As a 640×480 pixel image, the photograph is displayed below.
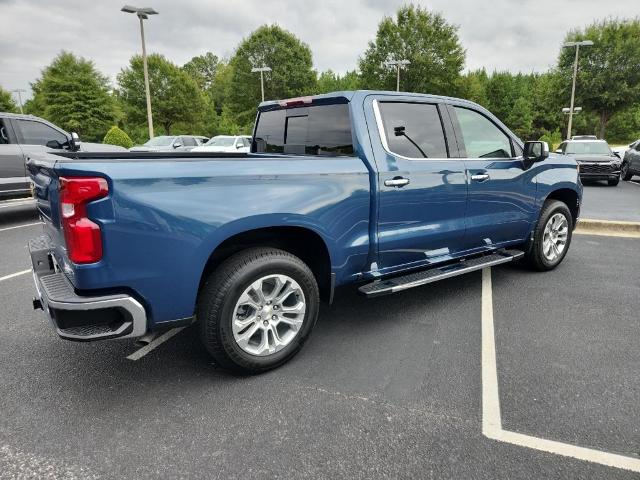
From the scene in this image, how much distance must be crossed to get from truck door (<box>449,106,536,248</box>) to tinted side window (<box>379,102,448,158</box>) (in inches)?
10.9

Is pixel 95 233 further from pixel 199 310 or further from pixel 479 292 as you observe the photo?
pixel 479 292

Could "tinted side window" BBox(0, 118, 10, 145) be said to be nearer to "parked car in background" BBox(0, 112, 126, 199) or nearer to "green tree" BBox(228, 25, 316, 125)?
"parked car in background" BBox(0, 112, 126, 199)

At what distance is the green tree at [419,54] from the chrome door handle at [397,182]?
3959 cm

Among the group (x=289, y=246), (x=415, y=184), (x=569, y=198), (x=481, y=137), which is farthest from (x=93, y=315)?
(x=569, y=198)

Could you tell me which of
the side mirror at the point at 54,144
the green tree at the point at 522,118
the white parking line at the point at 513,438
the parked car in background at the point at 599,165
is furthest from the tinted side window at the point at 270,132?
the green tree at the point at 522,118

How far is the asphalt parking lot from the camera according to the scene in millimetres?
2166

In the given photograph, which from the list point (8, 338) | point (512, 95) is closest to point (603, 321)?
point (8, 338)

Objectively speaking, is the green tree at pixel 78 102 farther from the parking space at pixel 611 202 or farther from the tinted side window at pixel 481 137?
the tinted side window at pixel 481 137

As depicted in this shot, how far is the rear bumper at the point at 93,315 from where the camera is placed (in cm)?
228

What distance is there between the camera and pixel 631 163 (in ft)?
51.0

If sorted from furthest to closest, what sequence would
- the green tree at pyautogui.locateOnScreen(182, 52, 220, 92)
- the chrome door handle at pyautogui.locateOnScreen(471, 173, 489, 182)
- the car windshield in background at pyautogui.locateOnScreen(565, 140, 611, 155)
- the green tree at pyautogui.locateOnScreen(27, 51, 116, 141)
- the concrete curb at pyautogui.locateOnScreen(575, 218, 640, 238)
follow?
the green tree at pyautogui.locateOnScreen(182, 52, 220, 92)
the green tree at pyautogui.locateOnScreen(27, 51, 116, 141)
the car windshield in background at pyautogui.locateOnScreen(565, 140, 611, 155)
the concrete curb at pyautogui.locateOnScreen(575, 218, 640, 238)
the chrome door handle at pyautogui.locateOnScreen(471, 173, 489, 182)

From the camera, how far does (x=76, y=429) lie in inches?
94.7

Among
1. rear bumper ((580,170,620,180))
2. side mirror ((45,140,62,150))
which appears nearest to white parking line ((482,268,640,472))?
side mirror ((45,140,62,150))

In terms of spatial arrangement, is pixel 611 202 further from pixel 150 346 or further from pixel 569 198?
pixel 150 346
